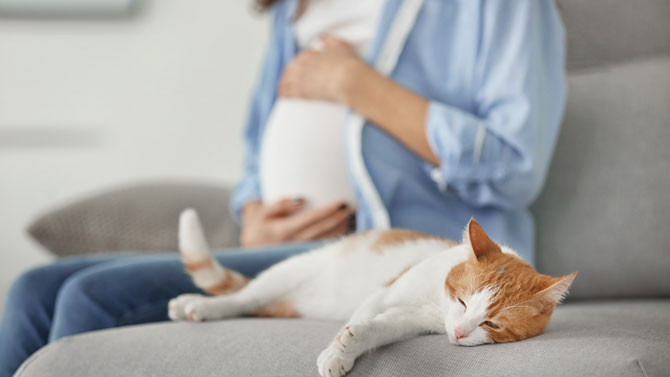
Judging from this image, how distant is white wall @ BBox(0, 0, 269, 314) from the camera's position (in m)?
1.85

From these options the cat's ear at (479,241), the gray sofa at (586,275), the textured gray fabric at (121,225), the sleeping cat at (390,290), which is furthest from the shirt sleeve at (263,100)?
the cat's ear at (479,241)

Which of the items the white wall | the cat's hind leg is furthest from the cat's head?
the white wall

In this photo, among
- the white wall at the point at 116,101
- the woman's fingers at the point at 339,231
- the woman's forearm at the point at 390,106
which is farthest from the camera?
the white wall at the point at 116,101

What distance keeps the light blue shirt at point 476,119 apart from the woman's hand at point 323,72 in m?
0.06

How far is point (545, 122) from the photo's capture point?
2.99 ft

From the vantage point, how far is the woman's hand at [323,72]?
103 centimetres

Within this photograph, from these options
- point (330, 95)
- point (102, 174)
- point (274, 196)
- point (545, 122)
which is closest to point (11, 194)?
point (102, 174)

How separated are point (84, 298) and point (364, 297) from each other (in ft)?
1.23

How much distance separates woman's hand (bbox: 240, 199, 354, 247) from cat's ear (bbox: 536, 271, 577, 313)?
54cm

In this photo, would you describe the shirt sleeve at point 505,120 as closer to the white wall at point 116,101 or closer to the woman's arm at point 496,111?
the woman's arm at point 496,111

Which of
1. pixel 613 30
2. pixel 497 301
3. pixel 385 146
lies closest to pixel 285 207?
pixel 385 146

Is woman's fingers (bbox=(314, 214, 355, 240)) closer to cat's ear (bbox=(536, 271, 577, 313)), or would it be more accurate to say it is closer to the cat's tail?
the cat's tail

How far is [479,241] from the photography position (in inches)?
21.8

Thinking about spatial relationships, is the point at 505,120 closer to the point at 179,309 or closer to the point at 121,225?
the point at 179,309
